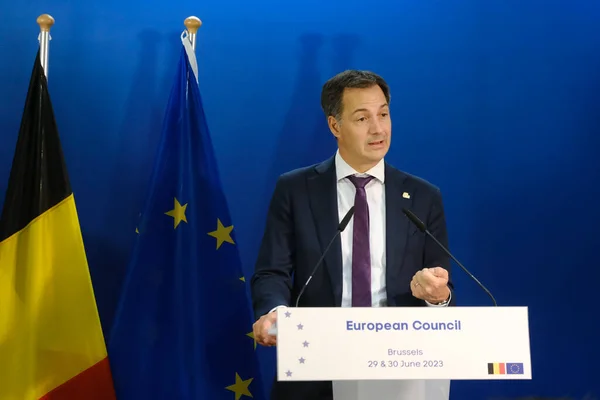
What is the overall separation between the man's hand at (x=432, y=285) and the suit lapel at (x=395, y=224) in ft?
0.79

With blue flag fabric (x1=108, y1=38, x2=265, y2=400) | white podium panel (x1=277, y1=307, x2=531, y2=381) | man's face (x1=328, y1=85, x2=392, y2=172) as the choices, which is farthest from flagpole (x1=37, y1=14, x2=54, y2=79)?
white podium panel (x1=277, y1=307, x2=531, y2=381)

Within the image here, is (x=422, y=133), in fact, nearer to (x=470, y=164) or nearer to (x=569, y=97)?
(x=470, y=164)

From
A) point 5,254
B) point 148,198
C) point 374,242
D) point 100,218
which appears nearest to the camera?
point 374,242

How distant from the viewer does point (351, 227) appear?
78.9 inches

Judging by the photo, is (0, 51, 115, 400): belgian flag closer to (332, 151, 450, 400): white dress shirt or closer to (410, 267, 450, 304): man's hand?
(332, 151, 450, 400): white dress shirt

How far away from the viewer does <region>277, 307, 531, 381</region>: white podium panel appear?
1338 mm

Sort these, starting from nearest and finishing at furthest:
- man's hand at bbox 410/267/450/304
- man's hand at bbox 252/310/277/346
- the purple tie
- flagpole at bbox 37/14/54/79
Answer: man's hand at bbox 252/310/277/346 → man's hand at bbox 410/267/450/304 → the purple tie → flagpole at bbox 37/14/54/79

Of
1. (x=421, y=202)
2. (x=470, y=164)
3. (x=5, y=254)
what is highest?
(x=470, y=164)

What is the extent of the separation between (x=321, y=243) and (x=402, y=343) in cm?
71

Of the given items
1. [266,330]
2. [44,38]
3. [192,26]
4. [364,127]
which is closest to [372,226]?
[364,127]

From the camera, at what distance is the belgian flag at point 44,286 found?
86.7 inches

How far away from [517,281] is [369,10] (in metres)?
1.33

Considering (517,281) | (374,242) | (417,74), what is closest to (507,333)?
(374,242)

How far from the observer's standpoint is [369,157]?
2.08 m
